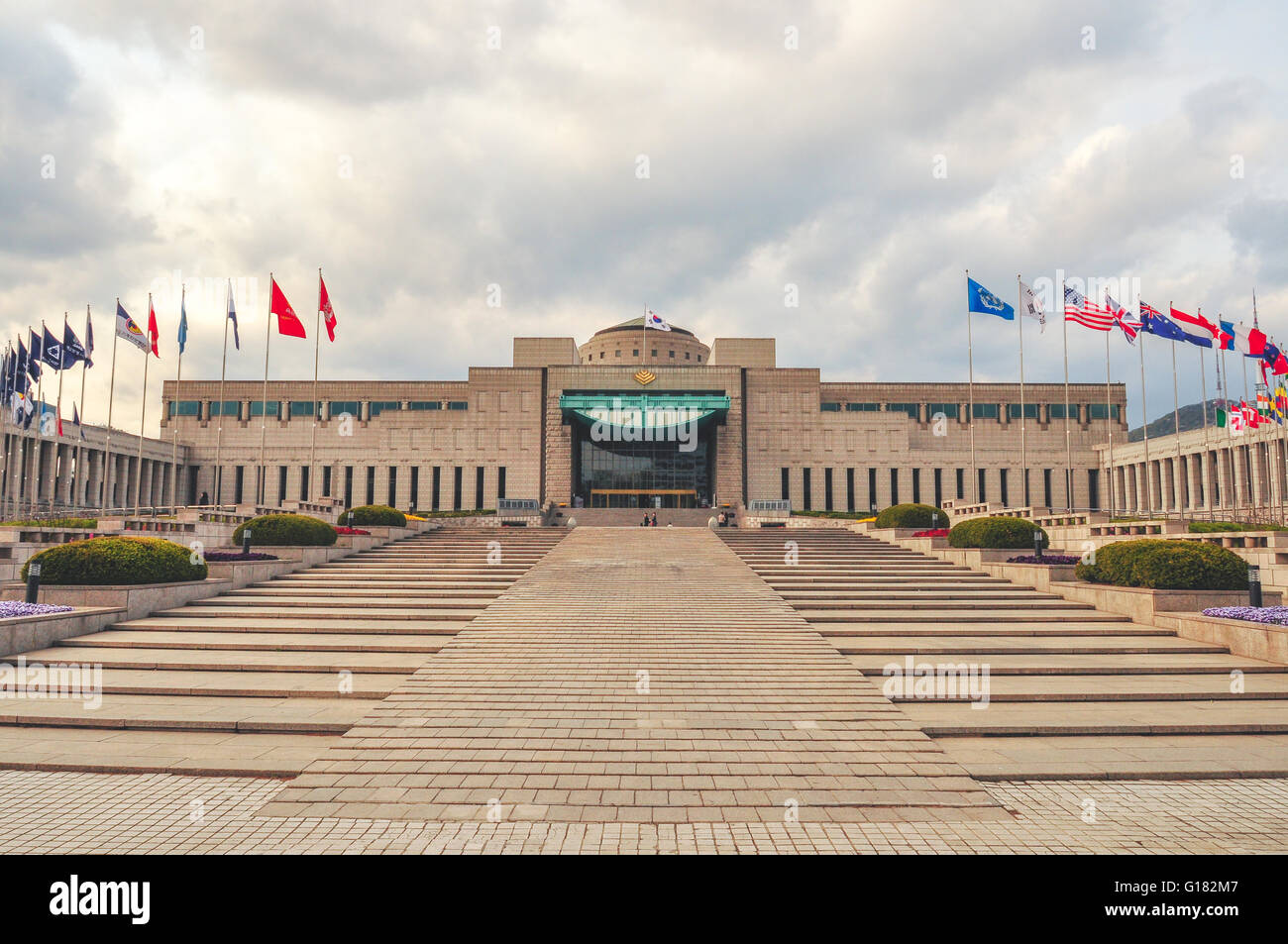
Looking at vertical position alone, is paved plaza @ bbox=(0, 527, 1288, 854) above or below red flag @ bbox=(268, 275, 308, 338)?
below

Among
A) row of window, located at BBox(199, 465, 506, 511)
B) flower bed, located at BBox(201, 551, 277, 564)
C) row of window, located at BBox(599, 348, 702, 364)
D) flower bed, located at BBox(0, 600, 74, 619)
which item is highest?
row of window, located at BBox(599, 348, 702, 364)

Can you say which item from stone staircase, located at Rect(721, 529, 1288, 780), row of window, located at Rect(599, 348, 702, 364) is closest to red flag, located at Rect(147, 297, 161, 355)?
stone staircase, located at Rect(721, 529, 1288, 780)

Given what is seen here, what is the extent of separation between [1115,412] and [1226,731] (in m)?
56.2

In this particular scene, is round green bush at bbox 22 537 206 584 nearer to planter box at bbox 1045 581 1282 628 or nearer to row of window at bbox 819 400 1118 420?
planter box at bbox 1045 581 1282 628

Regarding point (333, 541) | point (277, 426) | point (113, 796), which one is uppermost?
point (277, 426)

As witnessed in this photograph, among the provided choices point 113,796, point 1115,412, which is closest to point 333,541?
point 113,796

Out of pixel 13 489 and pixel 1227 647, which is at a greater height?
pixel 13 489

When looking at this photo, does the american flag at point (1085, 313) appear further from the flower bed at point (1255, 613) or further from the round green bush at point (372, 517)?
the round green bush at point (372, 517)

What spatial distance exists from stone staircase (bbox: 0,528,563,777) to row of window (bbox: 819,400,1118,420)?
42950 mm

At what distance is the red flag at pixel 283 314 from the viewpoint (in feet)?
97.0

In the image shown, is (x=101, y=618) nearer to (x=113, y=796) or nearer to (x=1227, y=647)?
(x=113, y=796)

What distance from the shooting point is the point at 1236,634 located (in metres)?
12.7

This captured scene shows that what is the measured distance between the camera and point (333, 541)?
23.0m

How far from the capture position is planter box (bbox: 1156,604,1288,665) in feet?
39.4
